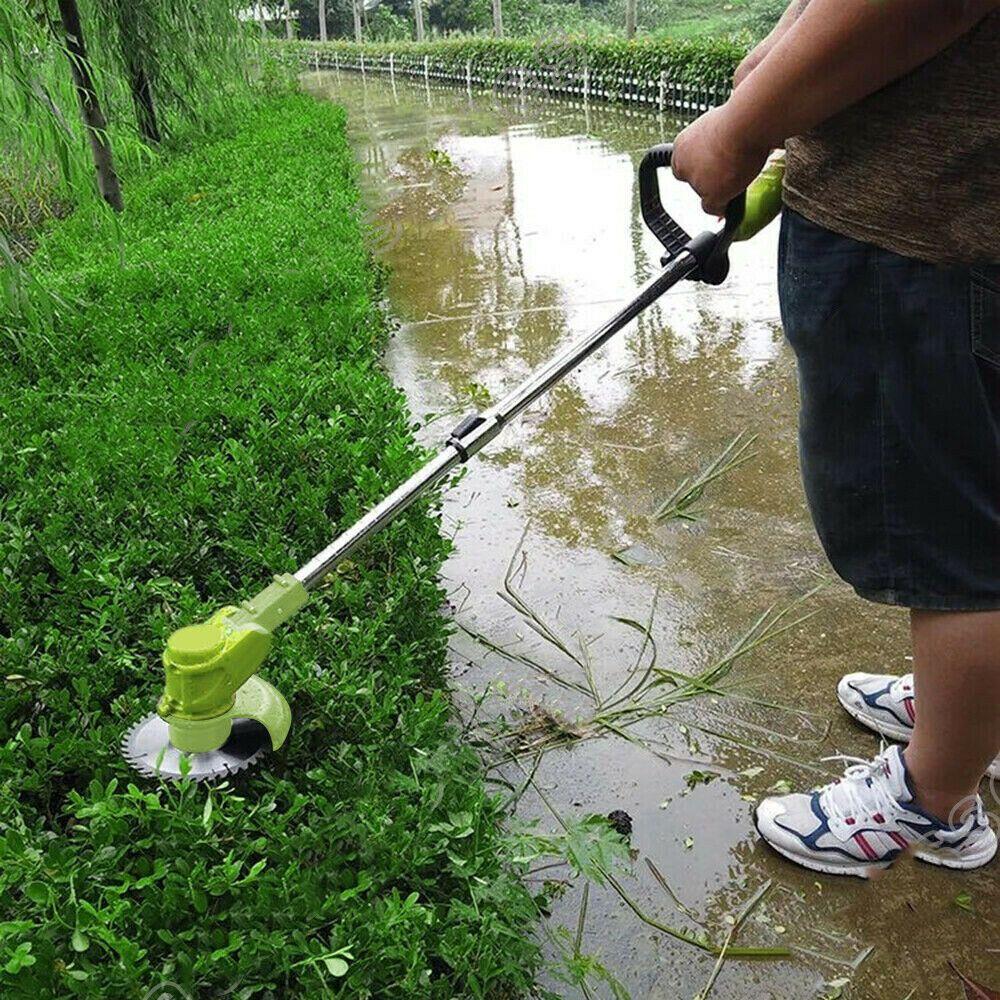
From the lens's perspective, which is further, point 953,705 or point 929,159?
point 953,705

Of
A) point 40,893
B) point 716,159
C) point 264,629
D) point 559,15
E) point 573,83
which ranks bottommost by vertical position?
point 559,15

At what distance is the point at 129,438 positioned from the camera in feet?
9.02

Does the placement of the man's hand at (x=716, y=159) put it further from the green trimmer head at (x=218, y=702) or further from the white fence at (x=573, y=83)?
the white fence at (x=573, y=83)

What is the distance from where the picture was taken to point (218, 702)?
155 centimetres

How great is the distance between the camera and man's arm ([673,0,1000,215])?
122 cm

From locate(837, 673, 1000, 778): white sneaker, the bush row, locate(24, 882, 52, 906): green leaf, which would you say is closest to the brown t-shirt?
locate(837, 673, 1000, 778): white sneaker

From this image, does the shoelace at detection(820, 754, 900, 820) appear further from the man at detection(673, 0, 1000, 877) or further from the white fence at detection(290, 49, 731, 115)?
the white fence at detection(290, 49, 731, 115)

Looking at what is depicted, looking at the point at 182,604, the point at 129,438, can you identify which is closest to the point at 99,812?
the point at 182,604

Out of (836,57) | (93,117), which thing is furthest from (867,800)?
(93,117)

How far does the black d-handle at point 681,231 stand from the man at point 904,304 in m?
0.10

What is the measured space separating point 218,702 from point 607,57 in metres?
15.1

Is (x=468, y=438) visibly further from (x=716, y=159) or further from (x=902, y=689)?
(x=902, y=689)

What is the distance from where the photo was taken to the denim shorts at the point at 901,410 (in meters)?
1.41

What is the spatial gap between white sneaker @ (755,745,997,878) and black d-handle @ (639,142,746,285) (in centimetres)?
91
